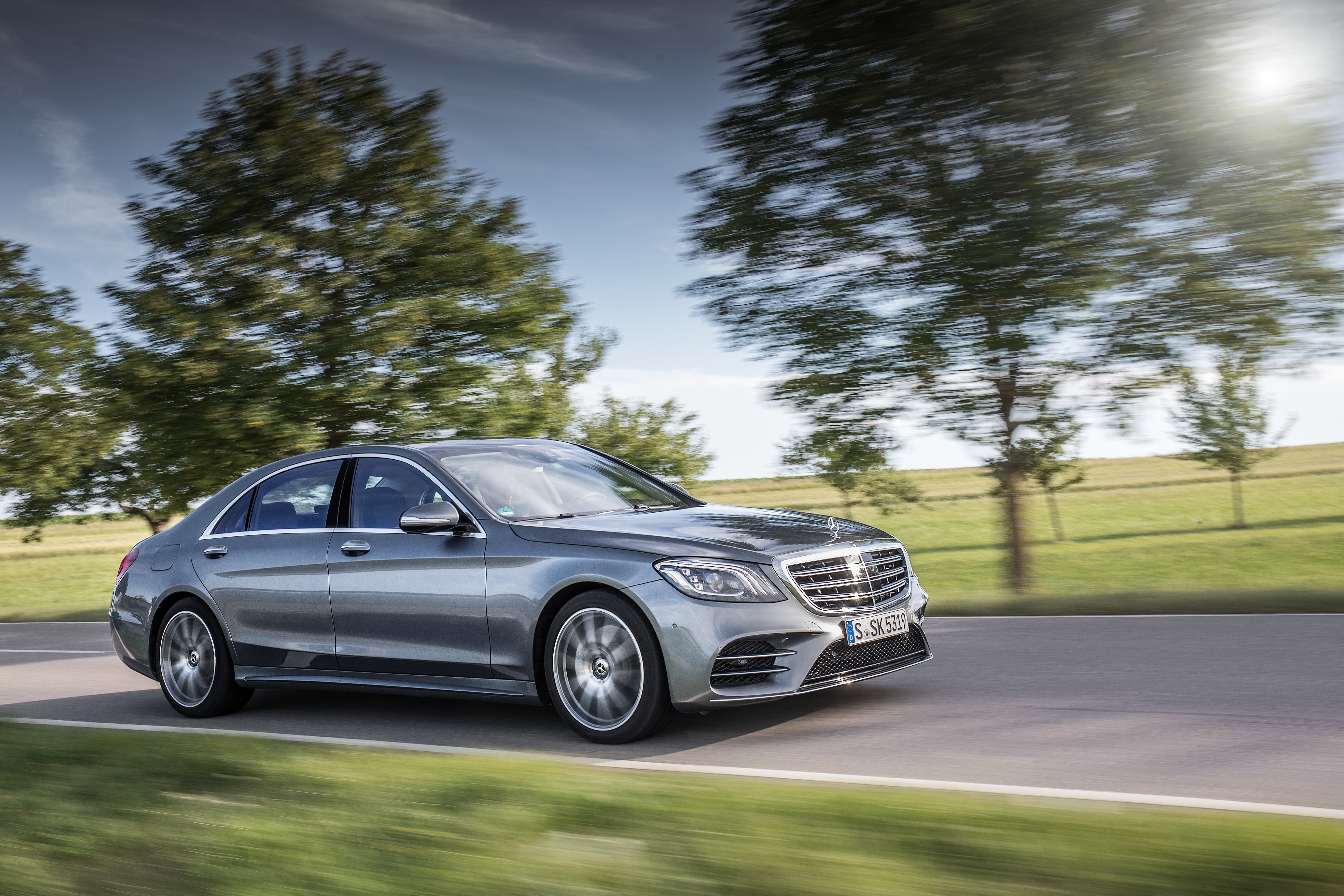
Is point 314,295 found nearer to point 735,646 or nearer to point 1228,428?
point 735,646

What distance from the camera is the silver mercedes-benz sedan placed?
5664mm

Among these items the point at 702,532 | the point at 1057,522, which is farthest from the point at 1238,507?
the point at 702,532

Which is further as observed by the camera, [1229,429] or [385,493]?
[1229,429]

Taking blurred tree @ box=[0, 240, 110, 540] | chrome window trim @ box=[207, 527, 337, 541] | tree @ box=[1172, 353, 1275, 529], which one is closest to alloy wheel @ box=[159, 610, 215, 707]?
chrome window trim @ box=[207, 527, 337, 541]

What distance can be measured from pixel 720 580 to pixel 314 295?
14.7 m

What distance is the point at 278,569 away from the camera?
23.9 feet

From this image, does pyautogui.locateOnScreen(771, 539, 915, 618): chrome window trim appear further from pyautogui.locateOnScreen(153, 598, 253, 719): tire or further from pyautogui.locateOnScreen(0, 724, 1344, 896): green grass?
pyautogui.locateOnScreen(153, 598, 253, 719): tire

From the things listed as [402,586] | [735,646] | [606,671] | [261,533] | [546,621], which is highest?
[261,533]

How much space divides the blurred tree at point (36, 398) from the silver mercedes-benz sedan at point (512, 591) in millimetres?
26917

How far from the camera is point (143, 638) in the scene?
316 inches

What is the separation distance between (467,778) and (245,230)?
16.2 meters

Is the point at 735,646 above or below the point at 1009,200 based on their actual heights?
below

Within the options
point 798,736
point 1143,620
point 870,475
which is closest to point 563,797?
point 798,736

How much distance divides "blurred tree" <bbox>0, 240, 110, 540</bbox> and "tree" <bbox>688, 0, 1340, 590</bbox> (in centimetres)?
2432
